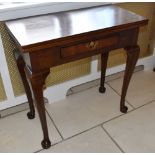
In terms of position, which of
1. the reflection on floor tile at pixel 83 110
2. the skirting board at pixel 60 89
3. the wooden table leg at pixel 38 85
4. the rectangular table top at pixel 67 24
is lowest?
the reflection on floor tile at pixel 83 110

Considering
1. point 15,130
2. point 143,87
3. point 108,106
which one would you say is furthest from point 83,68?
point 15,130

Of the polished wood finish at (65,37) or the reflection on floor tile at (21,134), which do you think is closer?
the polished wood finish at (65,37)

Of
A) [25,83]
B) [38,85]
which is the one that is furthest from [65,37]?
[25,83]

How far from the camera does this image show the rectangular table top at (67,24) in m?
0.90

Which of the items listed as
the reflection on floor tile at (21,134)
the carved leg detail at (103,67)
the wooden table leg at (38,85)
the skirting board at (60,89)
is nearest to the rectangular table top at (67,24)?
the wooden table leg at (38,85)

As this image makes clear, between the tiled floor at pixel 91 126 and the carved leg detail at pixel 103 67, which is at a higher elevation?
the carved leg detail at pixel 103 67

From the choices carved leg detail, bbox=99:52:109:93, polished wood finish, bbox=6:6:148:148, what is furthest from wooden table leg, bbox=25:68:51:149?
carved leg detail, bbox=99:52:109:93

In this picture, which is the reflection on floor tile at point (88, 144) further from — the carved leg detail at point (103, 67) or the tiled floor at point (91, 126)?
the carved leg detail at point (103, 67)

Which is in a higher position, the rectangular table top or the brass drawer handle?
the rectangular table top

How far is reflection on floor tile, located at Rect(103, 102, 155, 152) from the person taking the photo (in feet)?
4.11

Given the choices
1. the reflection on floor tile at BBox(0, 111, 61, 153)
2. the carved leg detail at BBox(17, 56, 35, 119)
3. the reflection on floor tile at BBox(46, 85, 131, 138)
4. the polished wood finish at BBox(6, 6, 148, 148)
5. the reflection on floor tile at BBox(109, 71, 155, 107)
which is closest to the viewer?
the polished wood finish at BBox(6, 6, 148, 148)

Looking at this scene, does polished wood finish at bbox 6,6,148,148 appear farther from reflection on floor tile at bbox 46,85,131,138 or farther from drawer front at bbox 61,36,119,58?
reflection on floor tile at bbox 46,85,131,138

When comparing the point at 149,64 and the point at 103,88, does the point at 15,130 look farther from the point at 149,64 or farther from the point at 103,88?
the point at 149,64

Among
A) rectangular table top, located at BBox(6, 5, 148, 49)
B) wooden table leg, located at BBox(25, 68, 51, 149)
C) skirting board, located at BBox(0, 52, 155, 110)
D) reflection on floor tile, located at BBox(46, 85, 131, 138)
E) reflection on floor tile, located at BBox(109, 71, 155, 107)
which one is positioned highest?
rectangular table top, located at BBox(6, 5, 148, 49)
